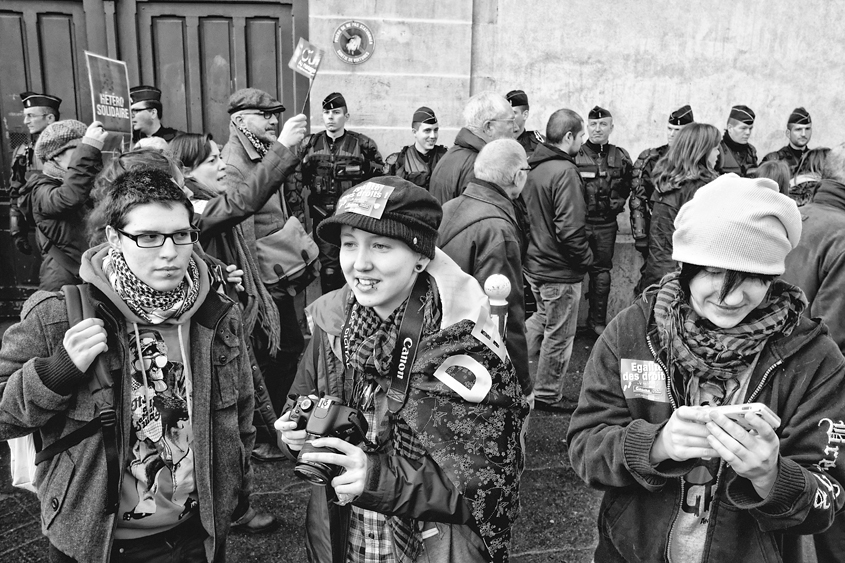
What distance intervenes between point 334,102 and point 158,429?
5225mm

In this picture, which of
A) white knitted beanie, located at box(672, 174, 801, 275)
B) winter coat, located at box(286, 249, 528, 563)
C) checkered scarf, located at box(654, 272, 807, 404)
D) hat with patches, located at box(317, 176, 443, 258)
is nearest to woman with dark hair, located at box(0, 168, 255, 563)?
winter coat, located at box(286, 249, 528, 563)

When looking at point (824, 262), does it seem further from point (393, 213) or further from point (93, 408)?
point (93, 408)

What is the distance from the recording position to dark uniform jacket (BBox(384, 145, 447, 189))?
7074 millimetres

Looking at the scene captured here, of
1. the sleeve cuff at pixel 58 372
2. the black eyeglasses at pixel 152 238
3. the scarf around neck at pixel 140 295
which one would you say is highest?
the black eyeglasses at pixel 152 238

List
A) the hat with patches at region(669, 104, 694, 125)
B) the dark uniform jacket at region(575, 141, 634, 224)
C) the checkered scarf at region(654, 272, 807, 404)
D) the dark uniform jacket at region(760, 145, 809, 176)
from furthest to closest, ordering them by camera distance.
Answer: the dark uniform jacket at region(760, 145, 809, 176) → the hat with patches at region(669, 104, 694, 125) → the dark uniform jacket at region(575, 141, 634, 224) → the checkered scarf at region(654, 272, 807, 404)

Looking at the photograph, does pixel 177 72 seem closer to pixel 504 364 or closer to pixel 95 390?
pixel 95 390

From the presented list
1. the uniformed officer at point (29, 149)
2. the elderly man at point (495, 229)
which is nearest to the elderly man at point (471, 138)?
the elderly man at point (495, 229)

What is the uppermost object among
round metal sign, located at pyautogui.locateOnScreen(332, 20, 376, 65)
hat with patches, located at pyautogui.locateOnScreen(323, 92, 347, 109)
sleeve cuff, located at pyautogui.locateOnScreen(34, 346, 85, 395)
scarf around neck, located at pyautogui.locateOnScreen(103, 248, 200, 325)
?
round metal sign, located at pyautogui.locateOnScreen(332, 20, 376, 65)

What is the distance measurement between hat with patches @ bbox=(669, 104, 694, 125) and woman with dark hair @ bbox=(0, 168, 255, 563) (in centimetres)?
628

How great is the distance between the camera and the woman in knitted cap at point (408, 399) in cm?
179

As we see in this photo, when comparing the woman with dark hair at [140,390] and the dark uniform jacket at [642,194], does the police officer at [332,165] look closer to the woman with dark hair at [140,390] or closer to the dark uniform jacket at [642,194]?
the dark uniform jacket at [642,194]

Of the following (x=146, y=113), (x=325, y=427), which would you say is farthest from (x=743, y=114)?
(x=325, y=427)

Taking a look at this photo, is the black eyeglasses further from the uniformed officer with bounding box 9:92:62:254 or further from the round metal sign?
the round metal sign

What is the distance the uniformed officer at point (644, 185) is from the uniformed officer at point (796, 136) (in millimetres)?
1118
